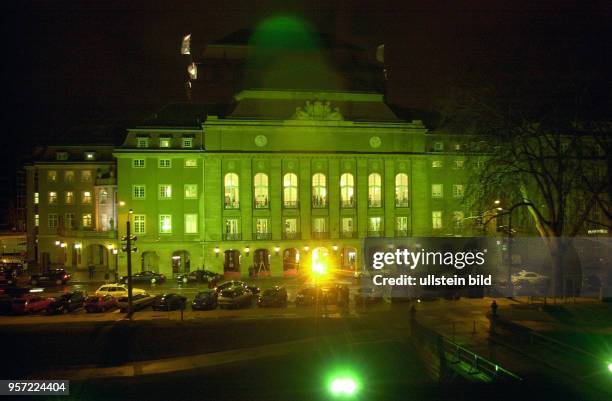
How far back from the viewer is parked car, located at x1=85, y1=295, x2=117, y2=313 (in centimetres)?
3759

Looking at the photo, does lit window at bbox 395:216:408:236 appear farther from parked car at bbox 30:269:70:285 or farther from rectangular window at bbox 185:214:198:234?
parked car at bbox 30:269:70:285

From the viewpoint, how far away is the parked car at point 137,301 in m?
37.8

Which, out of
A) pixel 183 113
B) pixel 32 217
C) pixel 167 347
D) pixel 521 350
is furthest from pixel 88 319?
pixel 32 217

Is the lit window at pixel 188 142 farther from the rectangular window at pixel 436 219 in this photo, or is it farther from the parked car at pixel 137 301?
the rectangular window at pixel 436 219

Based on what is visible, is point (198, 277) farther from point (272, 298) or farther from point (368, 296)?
point (368, 296)

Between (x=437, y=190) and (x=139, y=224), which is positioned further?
(x=437, y=190)

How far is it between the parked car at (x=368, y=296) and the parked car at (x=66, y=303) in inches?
793

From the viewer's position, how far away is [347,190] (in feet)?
211

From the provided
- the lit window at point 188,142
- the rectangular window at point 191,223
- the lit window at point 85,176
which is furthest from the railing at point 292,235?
the lit window at point 85,176

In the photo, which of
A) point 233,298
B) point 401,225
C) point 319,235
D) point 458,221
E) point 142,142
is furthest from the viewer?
point 401,225

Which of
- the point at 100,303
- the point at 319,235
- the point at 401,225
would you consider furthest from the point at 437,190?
the point at 100,303

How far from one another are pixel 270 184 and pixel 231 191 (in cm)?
453

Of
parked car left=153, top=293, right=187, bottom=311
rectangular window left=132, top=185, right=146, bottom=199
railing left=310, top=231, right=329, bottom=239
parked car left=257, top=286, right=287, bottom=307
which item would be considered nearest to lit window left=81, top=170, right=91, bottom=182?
rectangular window left=132, top=185, right=146, bottom=199

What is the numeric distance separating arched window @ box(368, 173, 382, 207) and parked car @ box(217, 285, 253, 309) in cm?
2767
